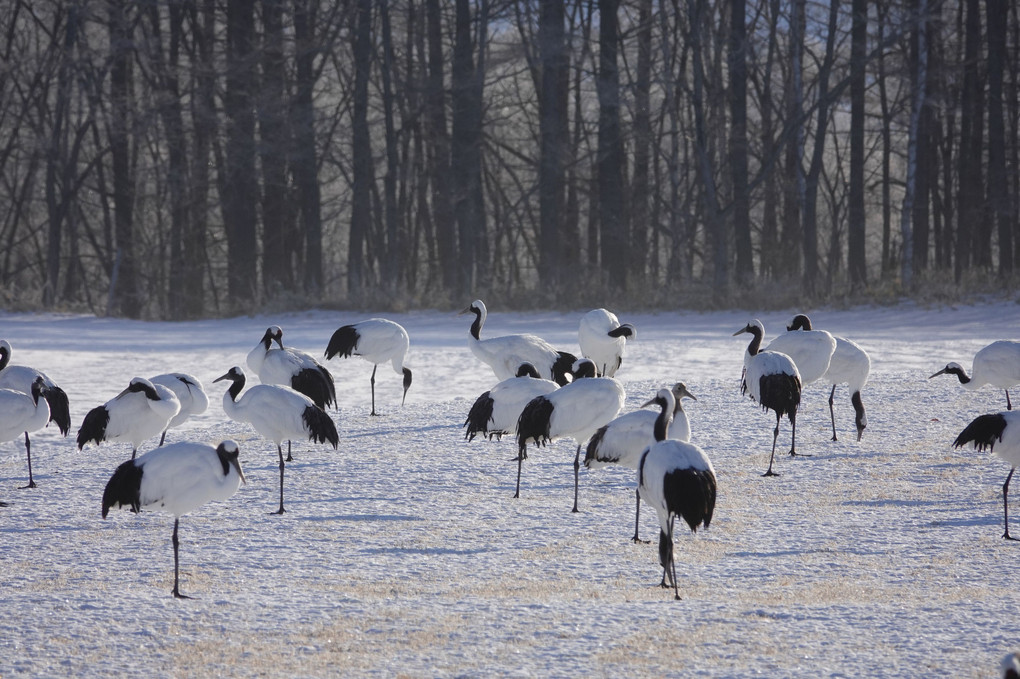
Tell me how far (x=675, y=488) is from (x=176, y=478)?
2.93 meters

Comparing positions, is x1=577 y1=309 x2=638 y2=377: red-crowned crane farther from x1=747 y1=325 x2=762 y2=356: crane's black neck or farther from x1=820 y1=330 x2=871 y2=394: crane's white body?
x1=820 y1=330 x2=871 y2=394: crane's white body

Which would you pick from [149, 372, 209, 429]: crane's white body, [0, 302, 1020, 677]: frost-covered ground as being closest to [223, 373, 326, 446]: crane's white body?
[0, 302, 1020, 677]: frost-covered ground

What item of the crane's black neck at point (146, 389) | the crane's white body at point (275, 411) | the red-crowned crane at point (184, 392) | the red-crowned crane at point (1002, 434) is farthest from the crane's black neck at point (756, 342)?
the crane's black neck at point (146, 389)

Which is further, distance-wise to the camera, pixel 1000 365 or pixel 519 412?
pixel 1000 365

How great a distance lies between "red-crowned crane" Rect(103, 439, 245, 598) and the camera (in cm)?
647

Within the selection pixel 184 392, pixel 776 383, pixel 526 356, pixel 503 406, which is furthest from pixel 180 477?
pixel 526 356

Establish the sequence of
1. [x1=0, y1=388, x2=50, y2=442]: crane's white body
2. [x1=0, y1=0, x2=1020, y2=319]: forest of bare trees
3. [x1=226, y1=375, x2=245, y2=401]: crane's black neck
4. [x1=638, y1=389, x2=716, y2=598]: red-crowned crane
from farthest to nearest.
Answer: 1. [x1=0, y1=0, x2=1020, y2=319]: forest of bare trees
2. [x1=226, y1=375, x2=245, y2=401]: crane's black neck
3. [x1=0, y1=388, x2=50, y2=442]: crane's white body
4. [x1=638, y1=389, x2=716, y2=598]: red-crowned crane

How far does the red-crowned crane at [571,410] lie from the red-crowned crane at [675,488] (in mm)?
2072

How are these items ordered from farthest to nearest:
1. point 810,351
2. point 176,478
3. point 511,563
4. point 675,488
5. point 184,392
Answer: point 810,351
point 184,392
point 511,563
point 176,478
point 675,488

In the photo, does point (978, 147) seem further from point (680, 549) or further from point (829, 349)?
point (680, 549)

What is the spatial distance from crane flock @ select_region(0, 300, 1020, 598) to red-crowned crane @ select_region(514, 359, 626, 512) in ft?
0.04

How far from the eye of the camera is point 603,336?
43.7 feet

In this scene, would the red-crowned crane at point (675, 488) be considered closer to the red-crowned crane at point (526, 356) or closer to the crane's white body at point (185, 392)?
the crane's white body at point (185, 392)

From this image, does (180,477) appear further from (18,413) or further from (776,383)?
(776,383)
